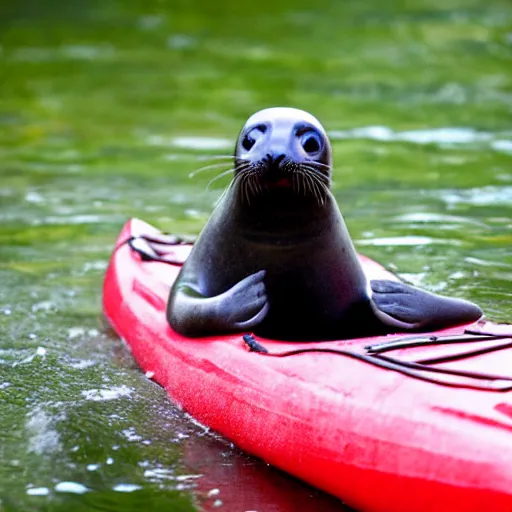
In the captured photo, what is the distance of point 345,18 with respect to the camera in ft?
61.5

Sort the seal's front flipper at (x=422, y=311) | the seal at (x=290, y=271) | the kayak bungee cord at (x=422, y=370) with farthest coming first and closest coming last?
the seal's front flipper at (x=422, y=311), the seal at (x=290, y=271), the kayak bungee cord at (x=422, y=370)

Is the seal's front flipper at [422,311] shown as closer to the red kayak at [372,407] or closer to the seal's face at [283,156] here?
the red kayak at [372,407]

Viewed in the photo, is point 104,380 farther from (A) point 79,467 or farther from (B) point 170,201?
(B) point 170,201

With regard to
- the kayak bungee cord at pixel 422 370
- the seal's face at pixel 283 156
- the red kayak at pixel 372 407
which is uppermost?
the seal's face at pixel 283 156

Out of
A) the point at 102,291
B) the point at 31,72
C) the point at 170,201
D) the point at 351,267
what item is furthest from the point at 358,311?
the point at 31,72

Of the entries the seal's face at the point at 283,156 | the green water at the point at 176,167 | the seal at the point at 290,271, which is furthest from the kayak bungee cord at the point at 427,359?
the seal's face at the point at 283,156

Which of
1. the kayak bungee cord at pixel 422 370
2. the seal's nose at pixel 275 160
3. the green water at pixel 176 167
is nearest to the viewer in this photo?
the kayak bungee cord at pixel 422 370

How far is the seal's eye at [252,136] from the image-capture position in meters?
4.90

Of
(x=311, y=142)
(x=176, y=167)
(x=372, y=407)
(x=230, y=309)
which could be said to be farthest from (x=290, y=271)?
(x=176, y=167)

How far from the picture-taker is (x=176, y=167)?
1026cm

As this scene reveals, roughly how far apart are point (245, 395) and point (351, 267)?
0.75 meters

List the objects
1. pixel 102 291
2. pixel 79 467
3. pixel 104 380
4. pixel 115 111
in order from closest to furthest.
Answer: pixel 79 467 < pixel 104 380 < pixel 102 291 < pixel 115 111

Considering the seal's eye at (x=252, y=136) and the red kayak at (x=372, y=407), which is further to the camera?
the seal's eye at (x=252, y=136)

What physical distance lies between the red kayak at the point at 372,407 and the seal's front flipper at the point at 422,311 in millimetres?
71
